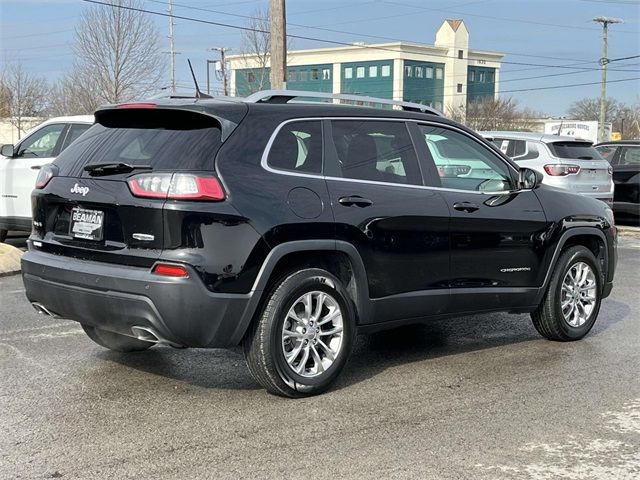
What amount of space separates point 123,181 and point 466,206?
97.9 inches

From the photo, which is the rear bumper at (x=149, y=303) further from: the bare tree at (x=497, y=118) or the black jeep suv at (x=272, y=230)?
the bare tree at (x=497, y=118)

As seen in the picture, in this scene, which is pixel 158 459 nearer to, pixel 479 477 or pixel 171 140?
pixel 479 477

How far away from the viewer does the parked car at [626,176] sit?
16.6 metres

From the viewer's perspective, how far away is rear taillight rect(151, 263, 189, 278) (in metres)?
4.44

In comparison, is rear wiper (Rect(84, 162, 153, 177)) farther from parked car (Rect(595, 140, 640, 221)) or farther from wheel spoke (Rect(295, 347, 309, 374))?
parked car (Rect(595, 140, 640, 221))

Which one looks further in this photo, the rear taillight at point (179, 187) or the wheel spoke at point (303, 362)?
the wheel spoke at point (303, 362)

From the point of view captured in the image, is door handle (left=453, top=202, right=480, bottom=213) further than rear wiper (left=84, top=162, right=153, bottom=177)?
Yes

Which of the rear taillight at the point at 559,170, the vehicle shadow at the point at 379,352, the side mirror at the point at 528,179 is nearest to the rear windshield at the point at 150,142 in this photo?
the vehicle shadow at the point at 379,352

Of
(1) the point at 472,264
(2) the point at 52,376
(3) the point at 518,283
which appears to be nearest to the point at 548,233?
(3) the point at 518,283

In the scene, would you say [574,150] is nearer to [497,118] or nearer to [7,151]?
[7,151]

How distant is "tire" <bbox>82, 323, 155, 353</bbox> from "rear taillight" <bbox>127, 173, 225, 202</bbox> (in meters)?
1.58

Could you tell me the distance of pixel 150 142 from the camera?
191 inches

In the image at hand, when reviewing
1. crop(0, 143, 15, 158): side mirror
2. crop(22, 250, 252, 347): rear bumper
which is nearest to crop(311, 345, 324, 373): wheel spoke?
crop(22, 250, 252, 347): rear bumper

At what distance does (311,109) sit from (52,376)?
8.22 feet
